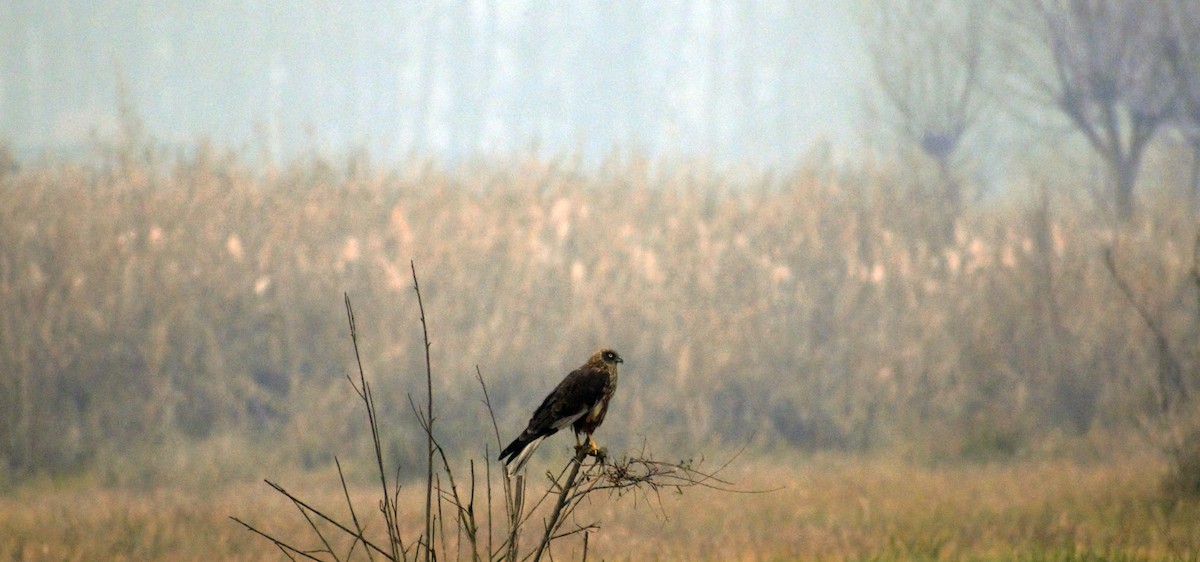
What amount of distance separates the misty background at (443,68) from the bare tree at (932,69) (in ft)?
162

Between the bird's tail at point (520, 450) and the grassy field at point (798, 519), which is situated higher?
the bird's tail at point (520, 450)

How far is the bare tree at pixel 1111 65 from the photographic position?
68.5 ft

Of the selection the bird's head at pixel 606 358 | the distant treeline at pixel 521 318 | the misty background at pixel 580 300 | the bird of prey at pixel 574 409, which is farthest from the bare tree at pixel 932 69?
the bird of prey at pixel 574 409

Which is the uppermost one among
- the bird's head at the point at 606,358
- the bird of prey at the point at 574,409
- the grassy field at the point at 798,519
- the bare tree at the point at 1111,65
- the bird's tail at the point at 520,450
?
the bare tree at the point at 1111,65

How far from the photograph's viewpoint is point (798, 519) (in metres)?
9.17

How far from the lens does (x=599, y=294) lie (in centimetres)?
1447

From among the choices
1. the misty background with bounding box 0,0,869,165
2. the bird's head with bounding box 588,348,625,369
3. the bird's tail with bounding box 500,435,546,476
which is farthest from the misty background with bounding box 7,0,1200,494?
the misty background with bounding box 0,0,869,165

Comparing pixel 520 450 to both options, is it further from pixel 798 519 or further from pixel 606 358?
pixel 798 519

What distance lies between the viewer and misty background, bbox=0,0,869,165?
264 ft

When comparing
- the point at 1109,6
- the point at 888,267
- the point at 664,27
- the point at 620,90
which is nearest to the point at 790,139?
the point at 620,90

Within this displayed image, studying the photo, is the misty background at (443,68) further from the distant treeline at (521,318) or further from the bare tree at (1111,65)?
the distant treeline at (521,318)

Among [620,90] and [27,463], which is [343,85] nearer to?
[620,90]

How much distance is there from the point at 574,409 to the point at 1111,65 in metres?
19.5

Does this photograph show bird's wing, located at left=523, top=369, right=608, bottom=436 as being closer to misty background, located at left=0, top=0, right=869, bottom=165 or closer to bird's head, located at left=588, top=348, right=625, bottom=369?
bird's head, located at left=588, top=348, right=625, bottom=369
